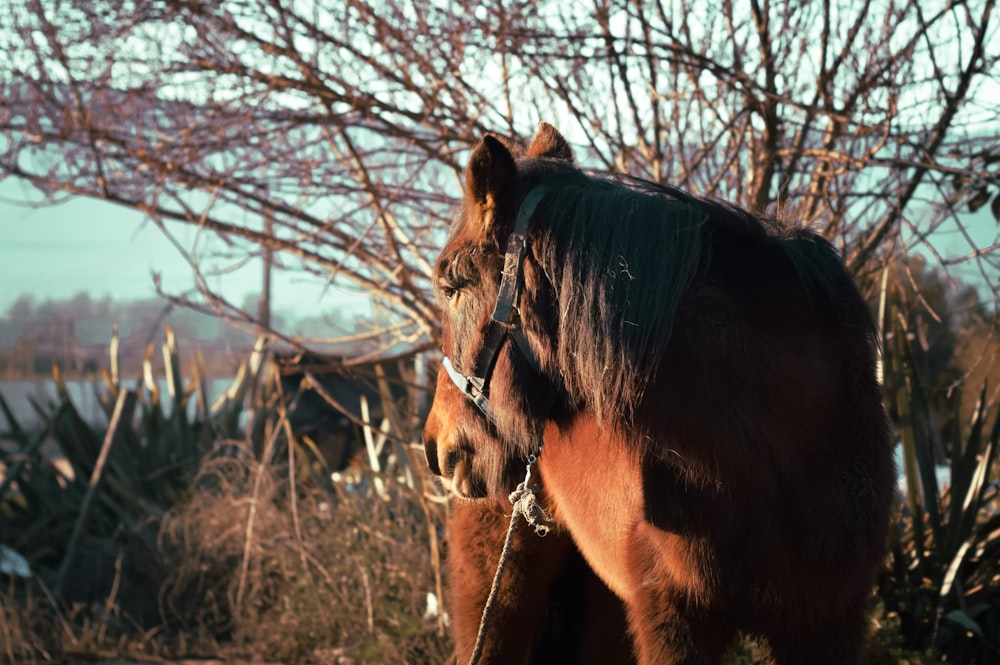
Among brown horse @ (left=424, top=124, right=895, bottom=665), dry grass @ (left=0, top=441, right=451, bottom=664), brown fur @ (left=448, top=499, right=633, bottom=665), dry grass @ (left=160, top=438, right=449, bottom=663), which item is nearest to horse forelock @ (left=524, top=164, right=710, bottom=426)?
brown horse @ (left=424, top=124, right=895, bottom=665)

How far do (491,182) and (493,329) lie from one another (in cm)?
35

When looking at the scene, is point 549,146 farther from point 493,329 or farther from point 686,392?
point 686,392

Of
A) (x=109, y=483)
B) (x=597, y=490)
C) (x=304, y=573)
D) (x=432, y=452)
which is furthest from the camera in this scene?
(x=109, y=483)

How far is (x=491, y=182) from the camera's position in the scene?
87.4 inches

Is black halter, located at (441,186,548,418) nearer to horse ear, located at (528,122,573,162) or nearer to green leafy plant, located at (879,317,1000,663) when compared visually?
horse ear, located at (528,122,573,162)

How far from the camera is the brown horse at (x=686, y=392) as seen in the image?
2.06 m

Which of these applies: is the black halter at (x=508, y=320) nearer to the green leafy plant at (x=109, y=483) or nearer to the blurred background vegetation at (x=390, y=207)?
the blurred background vegetation at (x=390, y=207)

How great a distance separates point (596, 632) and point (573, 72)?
2716 mm

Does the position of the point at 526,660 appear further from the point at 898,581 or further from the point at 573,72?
the point at 573,72

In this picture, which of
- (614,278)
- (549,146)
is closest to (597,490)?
(614,278)

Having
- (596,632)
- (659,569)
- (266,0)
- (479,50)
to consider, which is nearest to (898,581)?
(596,632)

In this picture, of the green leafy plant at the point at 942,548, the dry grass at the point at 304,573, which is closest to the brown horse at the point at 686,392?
the green leafy plant at the point at 942,548

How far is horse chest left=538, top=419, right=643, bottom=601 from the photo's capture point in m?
2.24

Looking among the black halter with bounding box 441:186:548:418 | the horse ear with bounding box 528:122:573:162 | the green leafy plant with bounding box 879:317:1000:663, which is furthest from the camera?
the green leafy plant with bounding box 879:317:1000:663
